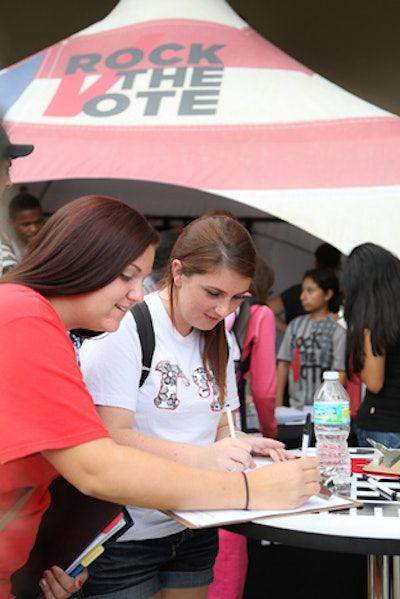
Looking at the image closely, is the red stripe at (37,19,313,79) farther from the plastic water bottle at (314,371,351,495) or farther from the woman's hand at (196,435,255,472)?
the woman's hand at (196,435,255,472)

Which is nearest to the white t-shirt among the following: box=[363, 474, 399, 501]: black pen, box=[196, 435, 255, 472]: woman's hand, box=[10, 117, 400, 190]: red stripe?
box=[196, 435, 255, 472]: woman's hand

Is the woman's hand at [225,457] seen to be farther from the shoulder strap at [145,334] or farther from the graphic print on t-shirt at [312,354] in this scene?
the graphic print on t-shirt at [312,354]

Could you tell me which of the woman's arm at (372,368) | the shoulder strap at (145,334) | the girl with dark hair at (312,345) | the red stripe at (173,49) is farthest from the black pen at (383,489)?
the red stripe at (173,49)

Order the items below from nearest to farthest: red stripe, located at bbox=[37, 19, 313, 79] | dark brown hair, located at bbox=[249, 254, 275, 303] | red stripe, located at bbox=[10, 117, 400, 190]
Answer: dark brown hair, located at bbox=[249, 254, 275, 303] < red stripe, located at bbox=[10, 117, 400, 190] < red stripe, located at bbox=[37, 19, 313, 79]

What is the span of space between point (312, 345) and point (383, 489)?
251 cm

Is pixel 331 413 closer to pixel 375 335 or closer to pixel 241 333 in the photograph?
pixel 375 335

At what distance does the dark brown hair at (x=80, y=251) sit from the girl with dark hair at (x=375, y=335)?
66.3 inches

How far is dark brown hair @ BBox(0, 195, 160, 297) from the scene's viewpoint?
1191 millimetres

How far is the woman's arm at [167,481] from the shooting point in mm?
1087

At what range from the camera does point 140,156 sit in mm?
3588

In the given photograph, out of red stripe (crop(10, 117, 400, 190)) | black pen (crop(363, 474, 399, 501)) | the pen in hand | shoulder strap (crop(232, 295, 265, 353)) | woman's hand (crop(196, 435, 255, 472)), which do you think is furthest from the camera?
red stripe (crop(10, 117, 400, 190))

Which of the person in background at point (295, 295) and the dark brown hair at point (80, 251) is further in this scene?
the person in background at point (295, 295)

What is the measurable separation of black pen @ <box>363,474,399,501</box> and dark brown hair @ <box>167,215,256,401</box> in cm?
41

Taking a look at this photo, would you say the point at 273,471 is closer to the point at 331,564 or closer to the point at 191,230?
the point at 191,230
